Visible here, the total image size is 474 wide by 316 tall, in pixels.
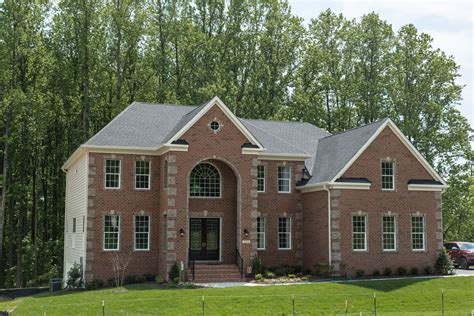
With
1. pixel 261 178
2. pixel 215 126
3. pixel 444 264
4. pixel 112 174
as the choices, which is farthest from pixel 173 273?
pixel 444 264

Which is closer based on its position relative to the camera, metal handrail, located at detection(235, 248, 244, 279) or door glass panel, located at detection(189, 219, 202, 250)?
metal handrail, located at detection(235, 248, 244, 279)

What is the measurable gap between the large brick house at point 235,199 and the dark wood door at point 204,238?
6 centimetres

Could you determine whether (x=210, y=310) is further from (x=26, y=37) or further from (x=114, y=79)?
(x=114, y=79)

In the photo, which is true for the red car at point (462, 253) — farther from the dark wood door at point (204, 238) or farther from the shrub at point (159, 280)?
the shrub at point (159, 280)

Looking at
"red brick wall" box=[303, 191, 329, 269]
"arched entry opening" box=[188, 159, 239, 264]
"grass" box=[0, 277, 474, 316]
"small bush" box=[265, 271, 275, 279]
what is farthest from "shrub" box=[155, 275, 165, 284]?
"red brick wall" box=[303, 191, 329, 269]

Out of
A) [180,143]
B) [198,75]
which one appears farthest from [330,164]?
[198,75]

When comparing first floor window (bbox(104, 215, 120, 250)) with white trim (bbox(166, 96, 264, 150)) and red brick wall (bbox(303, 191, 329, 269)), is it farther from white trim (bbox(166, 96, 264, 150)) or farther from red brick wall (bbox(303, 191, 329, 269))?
red brick wall (bbox(303, 191, 329, 269))

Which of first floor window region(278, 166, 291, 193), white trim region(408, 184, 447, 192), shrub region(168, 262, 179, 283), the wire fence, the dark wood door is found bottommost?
the wire fence

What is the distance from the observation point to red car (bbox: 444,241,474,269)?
39.9m

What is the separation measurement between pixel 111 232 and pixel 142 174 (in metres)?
3.54

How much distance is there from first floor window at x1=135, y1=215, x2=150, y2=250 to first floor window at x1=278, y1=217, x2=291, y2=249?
7.92 m

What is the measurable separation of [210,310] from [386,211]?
47.3 feet

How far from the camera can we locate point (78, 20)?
4784 cm

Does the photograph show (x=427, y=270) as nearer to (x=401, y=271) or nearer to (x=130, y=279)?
(x=401, y=271)
